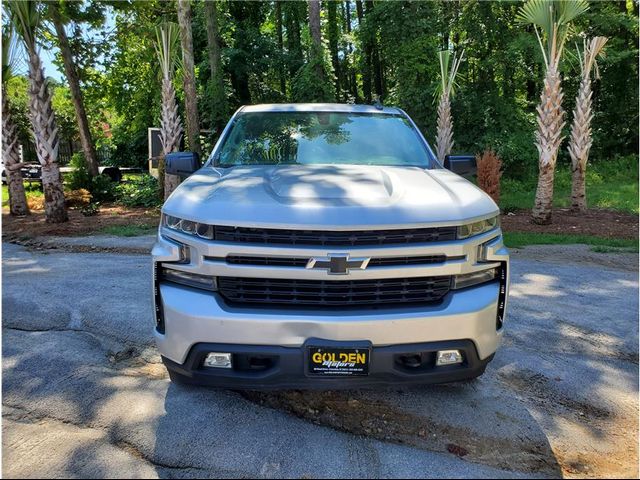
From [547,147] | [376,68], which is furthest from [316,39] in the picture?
[376,68]

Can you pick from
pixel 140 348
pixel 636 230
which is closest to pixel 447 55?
pixel 636 230

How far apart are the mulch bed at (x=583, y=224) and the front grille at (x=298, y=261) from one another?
791 cm

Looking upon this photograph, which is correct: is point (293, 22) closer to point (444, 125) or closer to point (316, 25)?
point (316, 25)

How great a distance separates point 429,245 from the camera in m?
2.70

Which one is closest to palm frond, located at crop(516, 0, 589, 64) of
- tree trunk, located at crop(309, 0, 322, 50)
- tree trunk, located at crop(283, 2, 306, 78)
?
tree trunk, located at crop(309, 0, 322, 50)

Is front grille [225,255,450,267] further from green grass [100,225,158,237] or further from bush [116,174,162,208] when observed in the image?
bush [116,174,162,208]

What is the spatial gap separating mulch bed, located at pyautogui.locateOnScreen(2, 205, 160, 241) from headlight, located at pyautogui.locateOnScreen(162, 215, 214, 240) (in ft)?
25.7

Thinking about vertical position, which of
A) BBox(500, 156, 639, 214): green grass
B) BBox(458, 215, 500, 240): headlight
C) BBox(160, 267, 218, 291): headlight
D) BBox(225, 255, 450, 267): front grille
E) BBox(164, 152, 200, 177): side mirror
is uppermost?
BBox(164, 152, 200, 177): side mirror

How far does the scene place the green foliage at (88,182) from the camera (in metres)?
14.4

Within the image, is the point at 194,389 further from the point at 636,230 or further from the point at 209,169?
the point at 636,230

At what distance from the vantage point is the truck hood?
2.62 meters

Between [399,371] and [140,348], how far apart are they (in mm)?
2332

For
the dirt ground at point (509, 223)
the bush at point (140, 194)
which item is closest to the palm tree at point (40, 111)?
the dirt ground at point (509, 223)

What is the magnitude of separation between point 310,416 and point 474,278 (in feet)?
4.23
